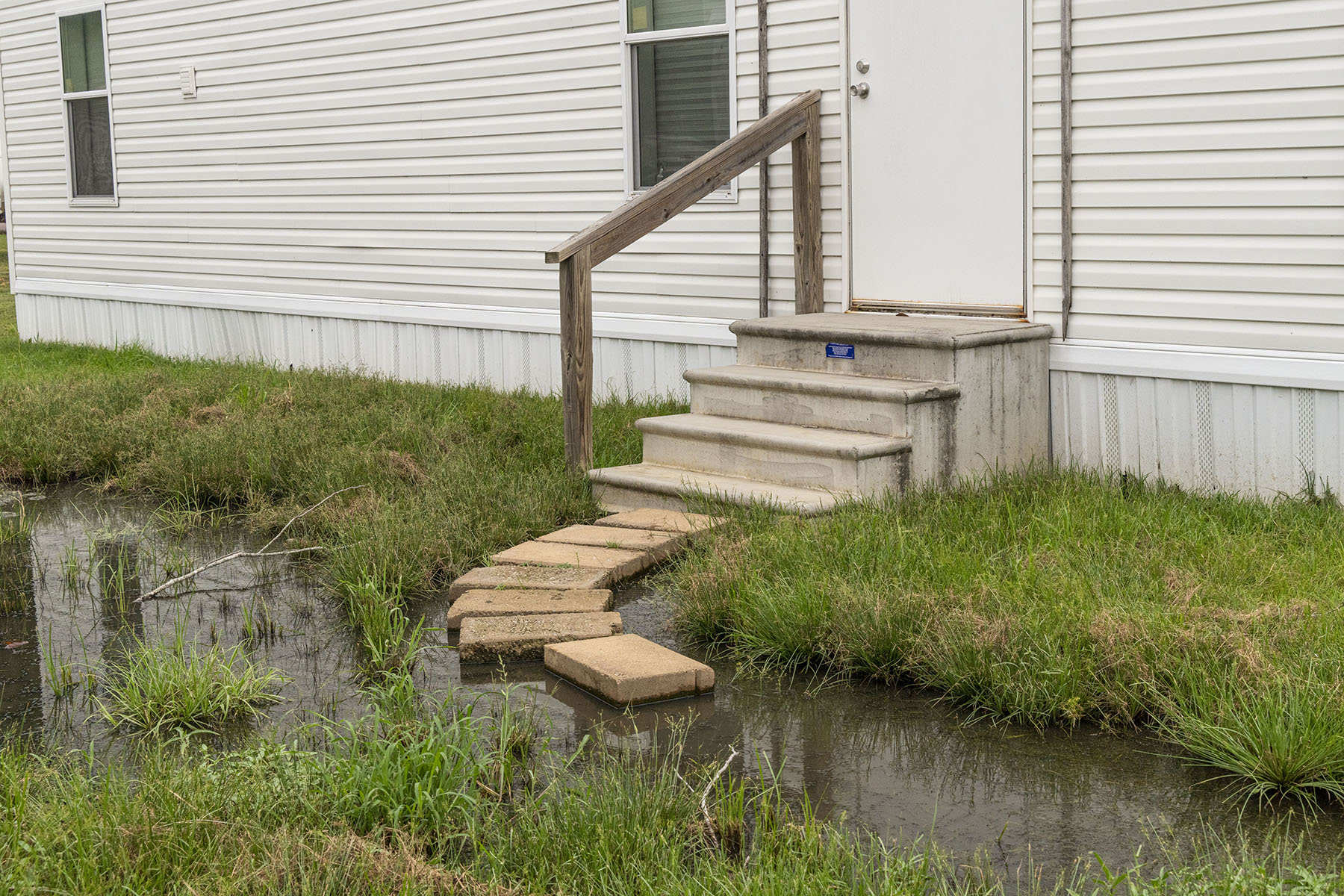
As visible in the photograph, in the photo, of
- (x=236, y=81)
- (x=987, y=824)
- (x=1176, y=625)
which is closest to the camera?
(x=987, y=824)

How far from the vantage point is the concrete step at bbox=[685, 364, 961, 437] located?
5910 mm

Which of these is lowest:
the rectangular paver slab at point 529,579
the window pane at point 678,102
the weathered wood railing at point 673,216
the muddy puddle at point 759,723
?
the muddy puddle at point 759,723

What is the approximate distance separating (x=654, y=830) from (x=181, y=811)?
1016mm

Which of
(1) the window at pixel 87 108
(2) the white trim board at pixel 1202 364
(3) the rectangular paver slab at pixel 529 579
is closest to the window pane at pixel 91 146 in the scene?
(1) the window at pixel 87 108

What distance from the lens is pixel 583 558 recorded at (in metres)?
5.31

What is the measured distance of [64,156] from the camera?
1313 cm

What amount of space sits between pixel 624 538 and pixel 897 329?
1.66 m

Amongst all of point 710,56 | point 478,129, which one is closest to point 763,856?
point 710,56

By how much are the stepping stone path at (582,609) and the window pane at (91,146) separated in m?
8.89

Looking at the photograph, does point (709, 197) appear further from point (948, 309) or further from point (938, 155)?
point (948, 309)

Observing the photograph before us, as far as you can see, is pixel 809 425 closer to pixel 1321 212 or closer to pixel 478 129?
pixel 1321 212

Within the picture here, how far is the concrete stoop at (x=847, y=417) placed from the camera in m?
5.84

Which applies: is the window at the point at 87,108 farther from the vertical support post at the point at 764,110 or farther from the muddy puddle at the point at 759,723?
the muddy puddle at the point at 759,723

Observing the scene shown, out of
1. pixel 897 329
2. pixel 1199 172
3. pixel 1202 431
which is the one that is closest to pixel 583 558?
pixel 897 329
